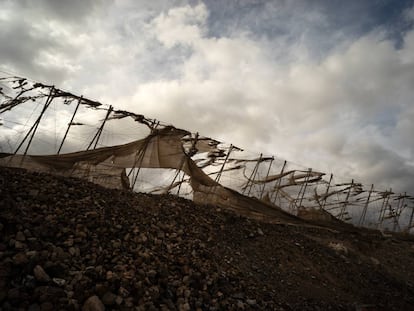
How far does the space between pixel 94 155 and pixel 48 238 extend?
5053 mm

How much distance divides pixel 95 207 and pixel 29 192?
1.24 meters

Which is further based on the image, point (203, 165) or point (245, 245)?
point (203, 165)

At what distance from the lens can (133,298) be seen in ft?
12.0

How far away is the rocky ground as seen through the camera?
3.46 m

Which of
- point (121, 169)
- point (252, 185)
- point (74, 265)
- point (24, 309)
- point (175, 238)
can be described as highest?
point (252, 185)

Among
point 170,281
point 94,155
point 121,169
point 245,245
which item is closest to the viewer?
point 170,281

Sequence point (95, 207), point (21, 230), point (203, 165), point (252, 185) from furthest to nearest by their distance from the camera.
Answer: point (252, 185), point (203, 165), point (95, 207), point (21, 230)

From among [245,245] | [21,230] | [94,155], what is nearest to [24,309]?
[21,230]

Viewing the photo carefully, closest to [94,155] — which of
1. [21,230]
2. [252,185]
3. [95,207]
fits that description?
[95,207]

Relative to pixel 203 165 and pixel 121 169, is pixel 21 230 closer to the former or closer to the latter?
pixel 121 169

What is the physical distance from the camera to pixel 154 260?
4.75 m

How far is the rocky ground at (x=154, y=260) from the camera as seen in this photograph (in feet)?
11.3

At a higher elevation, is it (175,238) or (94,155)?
(94,155)

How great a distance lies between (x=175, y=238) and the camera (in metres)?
6.02
